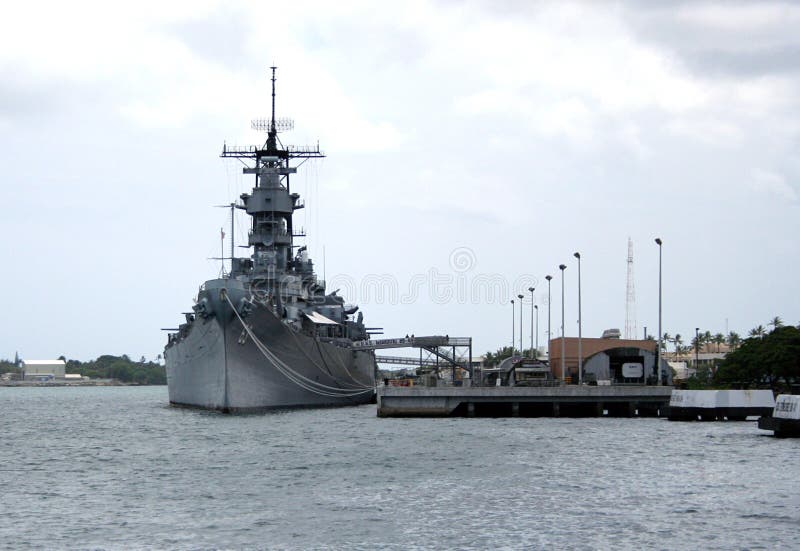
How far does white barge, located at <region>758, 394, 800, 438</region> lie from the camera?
49.6 meters

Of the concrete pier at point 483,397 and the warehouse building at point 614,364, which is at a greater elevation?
the warehouse building at point 614,364

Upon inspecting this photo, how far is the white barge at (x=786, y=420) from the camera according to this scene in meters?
49.6

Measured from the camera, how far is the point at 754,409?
61469 millimetres

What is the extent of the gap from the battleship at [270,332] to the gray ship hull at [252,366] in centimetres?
6

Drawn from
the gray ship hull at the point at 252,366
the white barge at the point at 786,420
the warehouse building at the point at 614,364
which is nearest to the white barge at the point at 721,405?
the white barge at the point at 786,420

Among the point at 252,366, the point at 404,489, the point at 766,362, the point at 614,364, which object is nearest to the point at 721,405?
the point at 614,364

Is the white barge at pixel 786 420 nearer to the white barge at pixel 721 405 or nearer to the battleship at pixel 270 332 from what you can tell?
the white barge at pixel 721 405

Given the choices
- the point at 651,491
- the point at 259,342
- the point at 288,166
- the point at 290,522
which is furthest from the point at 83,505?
the point at 288,166

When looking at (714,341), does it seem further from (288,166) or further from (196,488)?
(196,488)

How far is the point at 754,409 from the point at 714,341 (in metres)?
131

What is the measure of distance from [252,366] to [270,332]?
2359 mm

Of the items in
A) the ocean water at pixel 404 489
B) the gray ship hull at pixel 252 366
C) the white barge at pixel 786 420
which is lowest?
the ocean water at pixel 404 489

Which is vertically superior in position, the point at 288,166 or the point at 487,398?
the point at 288,166

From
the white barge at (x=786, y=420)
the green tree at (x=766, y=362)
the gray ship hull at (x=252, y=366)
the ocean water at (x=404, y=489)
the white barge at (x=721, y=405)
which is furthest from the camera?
the green tree at (x=766, y=362)
